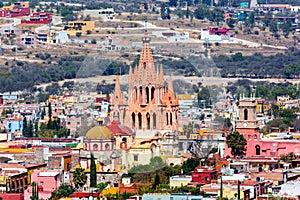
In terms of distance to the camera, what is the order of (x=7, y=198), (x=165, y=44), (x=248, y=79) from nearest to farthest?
(x=7, y=198) → (x=165, y=44) → (x=248, y=79)

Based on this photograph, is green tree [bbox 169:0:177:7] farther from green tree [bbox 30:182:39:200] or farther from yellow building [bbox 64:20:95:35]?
green tree [bbox 30:182:39:200]

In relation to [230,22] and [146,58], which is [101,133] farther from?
[230,22]

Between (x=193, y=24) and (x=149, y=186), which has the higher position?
(x=149, y=186)

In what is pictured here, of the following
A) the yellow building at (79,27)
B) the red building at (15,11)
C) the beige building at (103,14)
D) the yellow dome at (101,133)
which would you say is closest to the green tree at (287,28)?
the beige building at (103,14)

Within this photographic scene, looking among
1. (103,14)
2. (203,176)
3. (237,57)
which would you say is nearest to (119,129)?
(203,176)

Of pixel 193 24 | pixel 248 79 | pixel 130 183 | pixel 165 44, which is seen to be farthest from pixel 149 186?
pixel 193 24

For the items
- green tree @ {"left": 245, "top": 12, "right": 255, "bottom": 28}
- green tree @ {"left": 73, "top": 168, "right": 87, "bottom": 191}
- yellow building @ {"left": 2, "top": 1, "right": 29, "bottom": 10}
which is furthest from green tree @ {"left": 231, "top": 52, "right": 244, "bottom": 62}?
green tree @ {"left": 73, "top": 168, "right": 87, "bottom": 191}

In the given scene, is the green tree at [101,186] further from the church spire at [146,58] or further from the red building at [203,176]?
the church spire at [146,58]

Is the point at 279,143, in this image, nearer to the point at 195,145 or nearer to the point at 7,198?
the point at 195,145
